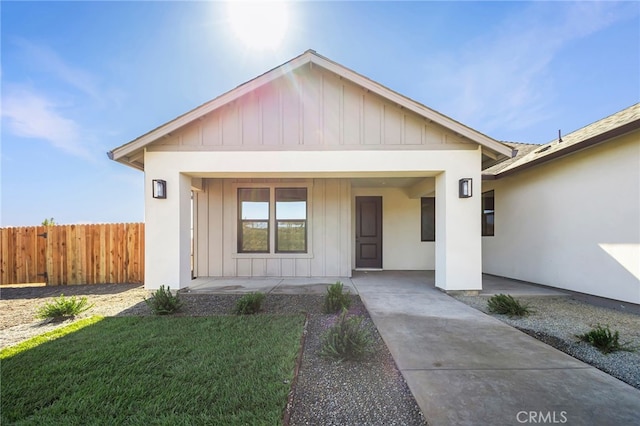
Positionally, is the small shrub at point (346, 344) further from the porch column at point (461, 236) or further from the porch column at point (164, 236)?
the porch column at point (164, 236)

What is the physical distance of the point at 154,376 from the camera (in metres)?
2.61

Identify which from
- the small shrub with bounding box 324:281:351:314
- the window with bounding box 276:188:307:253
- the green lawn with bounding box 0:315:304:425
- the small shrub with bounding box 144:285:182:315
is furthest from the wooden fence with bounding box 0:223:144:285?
the small shrub with bounding box 324:281:351:314

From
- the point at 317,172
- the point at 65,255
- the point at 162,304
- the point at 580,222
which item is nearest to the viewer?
the point at 162,304

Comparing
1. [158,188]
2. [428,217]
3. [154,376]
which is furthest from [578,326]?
[158,188]

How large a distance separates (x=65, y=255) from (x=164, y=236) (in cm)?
431

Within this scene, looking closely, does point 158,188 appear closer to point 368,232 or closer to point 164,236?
point 164,236

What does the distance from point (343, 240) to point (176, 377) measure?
18.9 feet

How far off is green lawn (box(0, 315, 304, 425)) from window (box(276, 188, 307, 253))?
4.03 meters

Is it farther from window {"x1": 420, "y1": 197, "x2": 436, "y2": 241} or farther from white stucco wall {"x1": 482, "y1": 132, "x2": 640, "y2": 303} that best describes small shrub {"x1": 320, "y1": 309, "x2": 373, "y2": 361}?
window {"x1": 420, "y1": 197, "x2": 436, "y2": 241}

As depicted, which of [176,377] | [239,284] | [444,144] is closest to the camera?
[176,377]

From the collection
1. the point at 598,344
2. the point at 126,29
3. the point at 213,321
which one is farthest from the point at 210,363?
the point at 126,29

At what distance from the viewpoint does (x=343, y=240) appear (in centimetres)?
789

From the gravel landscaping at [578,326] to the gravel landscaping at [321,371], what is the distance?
2216 millimetres

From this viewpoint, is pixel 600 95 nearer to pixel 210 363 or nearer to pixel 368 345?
pixel 368 345
